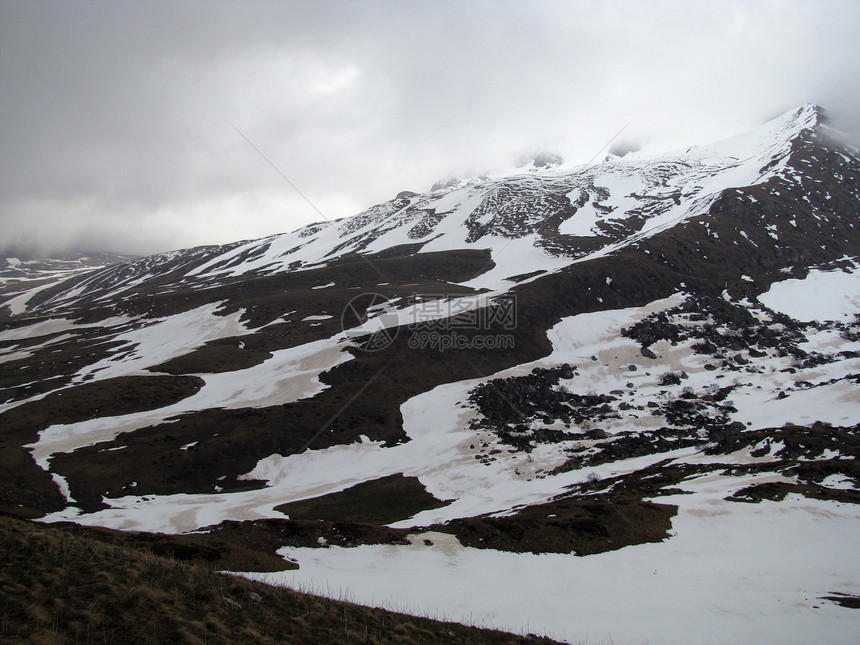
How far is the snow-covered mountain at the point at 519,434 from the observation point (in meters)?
24.8

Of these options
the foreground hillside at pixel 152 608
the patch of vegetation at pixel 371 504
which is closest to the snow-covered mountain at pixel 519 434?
the patch of vegetation at pixel 371 504

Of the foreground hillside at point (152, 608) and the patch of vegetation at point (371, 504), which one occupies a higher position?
the foreground hillside at point (152, 608)

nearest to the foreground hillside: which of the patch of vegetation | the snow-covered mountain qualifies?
the snow-covered mountain

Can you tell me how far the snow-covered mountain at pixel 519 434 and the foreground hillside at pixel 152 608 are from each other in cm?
513

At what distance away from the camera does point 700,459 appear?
50781 millimetres

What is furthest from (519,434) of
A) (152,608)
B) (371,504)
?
(152,608)

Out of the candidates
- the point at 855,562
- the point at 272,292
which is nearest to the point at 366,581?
the point at 855,562

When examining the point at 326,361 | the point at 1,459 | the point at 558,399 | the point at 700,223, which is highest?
the point at 700,223

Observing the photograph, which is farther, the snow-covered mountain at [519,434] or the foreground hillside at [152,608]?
the snow-covered mountain at [519,434]

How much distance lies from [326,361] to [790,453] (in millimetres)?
76019

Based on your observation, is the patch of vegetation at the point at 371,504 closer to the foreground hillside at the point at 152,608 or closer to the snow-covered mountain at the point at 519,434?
the snow-covered mountain at the point at 519,434

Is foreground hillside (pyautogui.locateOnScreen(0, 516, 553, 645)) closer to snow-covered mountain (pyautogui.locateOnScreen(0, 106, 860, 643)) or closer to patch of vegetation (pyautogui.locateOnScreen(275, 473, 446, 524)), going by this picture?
snow-covered mountain (pyautogui.locateOnScreen(0, 106, 860, 643))

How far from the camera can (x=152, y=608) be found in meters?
12.4

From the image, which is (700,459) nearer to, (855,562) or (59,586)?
(855,562)
